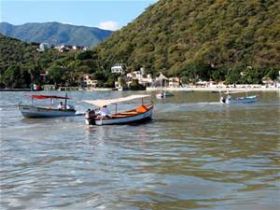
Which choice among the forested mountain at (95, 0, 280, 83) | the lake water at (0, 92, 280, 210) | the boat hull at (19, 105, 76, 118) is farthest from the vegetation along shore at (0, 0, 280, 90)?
the lake water at (0, 92, 280, 210)

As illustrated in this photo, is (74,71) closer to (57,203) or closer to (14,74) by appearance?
(14,74)

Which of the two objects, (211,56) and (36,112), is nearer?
(36,112)

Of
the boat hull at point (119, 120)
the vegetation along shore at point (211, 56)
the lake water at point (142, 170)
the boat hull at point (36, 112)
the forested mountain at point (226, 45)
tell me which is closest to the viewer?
the lake water at point (142, 170)

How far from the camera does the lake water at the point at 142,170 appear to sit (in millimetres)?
13430

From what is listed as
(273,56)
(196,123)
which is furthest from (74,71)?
(196,123)

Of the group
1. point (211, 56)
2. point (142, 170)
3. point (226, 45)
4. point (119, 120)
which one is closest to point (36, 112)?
point (119, 120)

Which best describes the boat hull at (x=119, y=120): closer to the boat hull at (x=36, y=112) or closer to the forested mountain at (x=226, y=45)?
the boat hull at (x=36, y=112)

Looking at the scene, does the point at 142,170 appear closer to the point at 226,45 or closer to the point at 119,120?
the point at 119,120

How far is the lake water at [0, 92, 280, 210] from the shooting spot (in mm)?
13430

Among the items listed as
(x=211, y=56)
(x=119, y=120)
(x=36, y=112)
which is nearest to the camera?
(x=119, y=120)

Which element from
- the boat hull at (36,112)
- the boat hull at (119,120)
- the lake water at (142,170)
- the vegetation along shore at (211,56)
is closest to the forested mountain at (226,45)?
the vegetation along shore at (211,56)

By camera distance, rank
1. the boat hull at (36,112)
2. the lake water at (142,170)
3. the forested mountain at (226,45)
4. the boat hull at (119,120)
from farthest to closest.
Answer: the forested mountain at (226,45) → the boat hull at (36,112) → the boat hull at (119,120) → the lake water at (142,170)

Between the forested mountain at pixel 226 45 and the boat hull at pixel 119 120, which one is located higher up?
the forested mountain at pixel 226 45

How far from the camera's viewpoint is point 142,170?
1738cm
